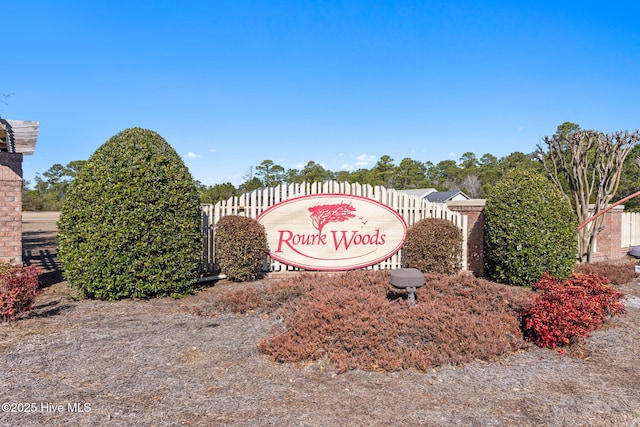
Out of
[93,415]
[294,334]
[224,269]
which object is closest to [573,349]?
[294,334]

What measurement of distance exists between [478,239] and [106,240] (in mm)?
7902

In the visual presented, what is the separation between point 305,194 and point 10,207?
5.55 meters

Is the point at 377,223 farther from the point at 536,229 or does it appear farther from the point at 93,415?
the point at 93,415

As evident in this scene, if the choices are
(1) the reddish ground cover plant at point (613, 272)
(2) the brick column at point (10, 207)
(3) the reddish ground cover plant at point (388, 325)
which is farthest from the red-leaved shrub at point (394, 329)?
(2) the brick column at point (10, 207)

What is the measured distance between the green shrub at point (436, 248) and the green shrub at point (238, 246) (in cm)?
328

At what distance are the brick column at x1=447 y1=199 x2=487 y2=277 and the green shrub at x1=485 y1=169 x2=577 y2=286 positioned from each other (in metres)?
1.10

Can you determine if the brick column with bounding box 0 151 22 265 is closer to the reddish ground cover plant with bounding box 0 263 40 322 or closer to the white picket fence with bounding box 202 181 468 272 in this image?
the reddish ground cover plant with bounding box 0 263 40 322

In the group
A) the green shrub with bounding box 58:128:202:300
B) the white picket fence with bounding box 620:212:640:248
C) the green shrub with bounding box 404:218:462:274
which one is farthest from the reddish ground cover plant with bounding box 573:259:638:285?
the green shrub with bounding box 58:128:202:300

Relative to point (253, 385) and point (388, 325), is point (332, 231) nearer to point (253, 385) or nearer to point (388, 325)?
point (388, 325)

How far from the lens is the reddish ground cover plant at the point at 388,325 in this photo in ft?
14.3

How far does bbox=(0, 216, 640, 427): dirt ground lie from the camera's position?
316 centimetres

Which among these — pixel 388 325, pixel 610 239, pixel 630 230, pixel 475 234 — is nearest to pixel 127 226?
pixel 388 325

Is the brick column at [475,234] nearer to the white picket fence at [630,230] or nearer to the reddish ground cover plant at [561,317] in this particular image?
the reddish ground cover plant at [561,317]

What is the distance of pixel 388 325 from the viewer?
485cm
